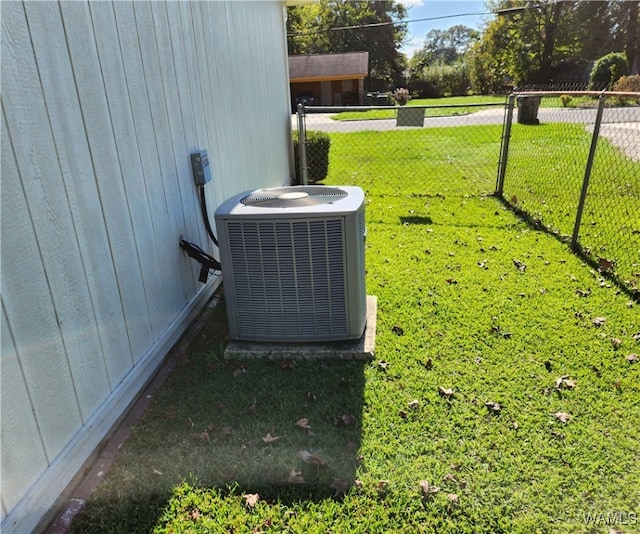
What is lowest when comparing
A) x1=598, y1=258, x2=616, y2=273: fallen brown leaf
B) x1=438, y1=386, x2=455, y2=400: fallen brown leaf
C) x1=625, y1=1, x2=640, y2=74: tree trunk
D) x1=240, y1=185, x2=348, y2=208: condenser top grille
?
x1=438, y1=386, x2=455, y2=400: fallen brown leaf

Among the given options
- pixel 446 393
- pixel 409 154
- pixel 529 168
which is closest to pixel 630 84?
pixel 409 154

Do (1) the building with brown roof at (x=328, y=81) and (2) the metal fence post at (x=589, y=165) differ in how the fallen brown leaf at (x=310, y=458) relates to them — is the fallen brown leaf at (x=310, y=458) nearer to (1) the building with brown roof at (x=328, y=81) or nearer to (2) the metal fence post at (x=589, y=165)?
(2) the metal fence post at (x=589, y=165)

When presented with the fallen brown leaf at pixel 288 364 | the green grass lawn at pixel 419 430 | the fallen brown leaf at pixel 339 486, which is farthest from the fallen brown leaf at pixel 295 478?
the fallen brown leaf at pixel 288 364

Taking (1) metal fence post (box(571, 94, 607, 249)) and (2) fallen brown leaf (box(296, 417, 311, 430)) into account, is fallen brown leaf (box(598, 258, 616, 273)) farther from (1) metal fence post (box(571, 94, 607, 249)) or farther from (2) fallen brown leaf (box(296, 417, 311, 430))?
(2) fallen brown leaf (box(296, 417, 311, 430))

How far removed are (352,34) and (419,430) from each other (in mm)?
62347

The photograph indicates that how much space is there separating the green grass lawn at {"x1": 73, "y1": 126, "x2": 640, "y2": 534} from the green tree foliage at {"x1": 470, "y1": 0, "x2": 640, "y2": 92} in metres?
45.6

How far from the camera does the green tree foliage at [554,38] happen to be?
42.3 meters

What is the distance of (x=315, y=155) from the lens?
8.95m

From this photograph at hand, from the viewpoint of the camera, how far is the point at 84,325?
231 cm

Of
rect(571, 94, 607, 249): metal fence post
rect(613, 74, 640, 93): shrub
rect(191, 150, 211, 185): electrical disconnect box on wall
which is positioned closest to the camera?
rect(191, 150, 211, 185): electrical disconnect box on wall

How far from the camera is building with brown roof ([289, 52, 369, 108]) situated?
122ft

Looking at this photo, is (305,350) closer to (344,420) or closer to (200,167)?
(344,420)

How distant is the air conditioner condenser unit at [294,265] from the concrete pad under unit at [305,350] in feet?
0.19

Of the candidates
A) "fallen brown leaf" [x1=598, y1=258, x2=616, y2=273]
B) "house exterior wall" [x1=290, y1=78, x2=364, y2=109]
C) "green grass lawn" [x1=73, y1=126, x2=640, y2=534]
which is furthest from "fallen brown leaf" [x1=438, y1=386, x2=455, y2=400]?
"house exterior wall" [x1=290, y1=78, x2=364, y2=109]
